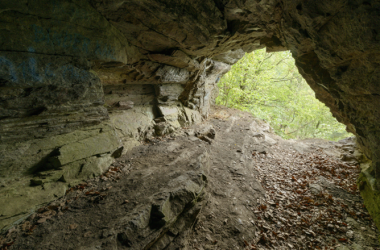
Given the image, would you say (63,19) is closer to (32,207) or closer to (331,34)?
(32,207)

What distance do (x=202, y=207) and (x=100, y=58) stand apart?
244 inches

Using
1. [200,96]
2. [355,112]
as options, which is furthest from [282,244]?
[200,96]

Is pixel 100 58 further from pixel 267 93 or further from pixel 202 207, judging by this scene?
pixel 267 93

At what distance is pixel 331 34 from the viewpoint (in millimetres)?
3795

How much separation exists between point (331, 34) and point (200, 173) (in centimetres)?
542

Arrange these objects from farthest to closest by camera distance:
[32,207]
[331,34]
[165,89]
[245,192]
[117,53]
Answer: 1. [165,89]
2. [245,192]
3. [117,53]
4. [32,207]
5. [331,34]

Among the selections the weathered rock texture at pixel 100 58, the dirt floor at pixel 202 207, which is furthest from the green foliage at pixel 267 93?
the weathered rock texture at pixel 100 58

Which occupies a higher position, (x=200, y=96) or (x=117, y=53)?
(x=117, y=53)

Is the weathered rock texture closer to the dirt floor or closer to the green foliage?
the dirt floor

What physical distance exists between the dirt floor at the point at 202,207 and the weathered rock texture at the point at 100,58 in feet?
2.51

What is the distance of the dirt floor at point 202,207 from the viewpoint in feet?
12.2

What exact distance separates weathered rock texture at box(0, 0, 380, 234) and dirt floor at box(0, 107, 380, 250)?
765 mm

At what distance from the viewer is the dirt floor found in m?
3.71

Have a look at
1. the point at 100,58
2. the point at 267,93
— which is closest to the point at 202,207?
the point at 100,58
